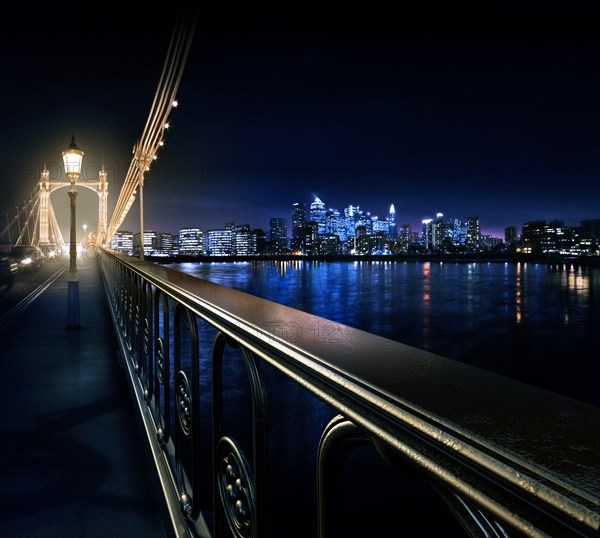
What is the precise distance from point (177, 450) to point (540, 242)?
183 meters

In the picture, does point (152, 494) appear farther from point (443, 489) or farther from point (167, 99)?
point (167, 99)

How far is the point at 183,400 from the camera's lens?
2.09 metres

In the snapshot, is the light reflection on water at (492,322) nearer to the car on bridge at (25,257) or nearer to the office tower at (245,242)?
the car on bridge at (25,257)

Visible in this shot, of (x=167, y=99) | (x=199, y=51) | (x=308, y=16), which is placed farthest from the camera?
(x=167, y=99)

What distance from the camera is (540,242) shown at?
162875 mm

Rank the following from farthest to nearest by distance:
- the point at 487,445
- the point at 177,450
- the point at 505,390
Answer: the point at 177,450 < the point at 505,390 < the point at 487,445

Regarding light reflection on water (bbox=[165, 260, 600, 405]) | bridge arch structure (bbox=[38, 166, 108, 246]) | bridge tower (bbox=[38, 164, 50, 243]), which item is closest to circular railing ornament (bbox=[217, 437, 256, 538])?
light reflection on water (bbox=[165, 260, 600, 405])

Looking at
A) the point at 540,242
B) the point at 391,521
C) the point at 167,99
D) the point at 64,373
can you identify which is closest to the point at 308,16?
the point at 64,373

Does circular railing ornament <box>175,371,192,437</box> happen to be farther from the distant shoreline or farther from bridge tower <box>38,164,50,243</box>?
the distant shoreline

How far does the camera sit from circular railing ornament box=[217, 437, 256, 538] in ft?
3.97

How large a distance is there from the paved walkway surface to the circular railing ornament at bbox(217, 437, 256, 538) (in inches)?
41.6

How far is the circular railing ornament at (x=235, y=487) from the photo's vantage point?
1212 millimetres

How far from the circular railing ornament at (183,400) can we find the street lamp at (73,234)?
585 cm

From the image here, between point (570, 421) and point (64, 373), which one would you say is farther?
point (64, 373)
